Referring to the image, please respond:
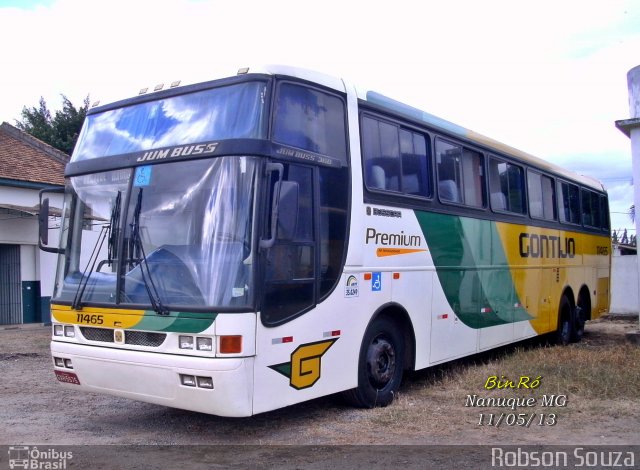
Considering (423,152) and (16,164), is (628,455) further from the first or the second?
(16,164)

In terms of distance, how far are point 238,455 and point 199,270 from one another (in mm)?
1704

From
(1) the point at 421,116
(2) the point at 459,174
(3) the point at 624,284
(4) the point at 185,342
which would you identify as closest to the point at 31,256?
(2) the point at 459,174

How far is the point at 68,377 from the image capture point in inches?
272

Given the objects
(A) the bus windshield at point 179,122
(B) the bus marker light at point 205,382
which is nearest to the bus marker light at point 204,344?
(B) the bus marker light at point 205,382

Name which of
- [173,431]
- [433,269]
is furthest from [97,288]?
[433,269]

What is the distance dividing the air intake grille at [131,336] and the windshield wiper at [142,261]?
0.83ft

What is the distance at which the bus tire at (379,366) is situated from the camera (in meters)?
7.43

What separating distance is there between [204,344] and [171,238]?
1.07 m

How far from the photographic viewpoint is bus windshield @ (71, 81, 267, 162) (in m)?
6.32

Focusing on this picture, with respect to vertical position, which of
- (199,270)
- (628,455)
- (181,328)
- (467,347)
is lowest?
(628,455)

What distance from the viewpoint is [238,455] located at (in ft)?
20.0

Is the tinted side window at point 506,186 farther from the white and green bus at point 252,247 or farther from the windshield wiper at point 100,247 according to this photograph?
the windshield wiper at point 100,247

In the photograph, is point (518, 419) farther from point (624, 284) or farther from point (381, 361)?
point (624, 284)

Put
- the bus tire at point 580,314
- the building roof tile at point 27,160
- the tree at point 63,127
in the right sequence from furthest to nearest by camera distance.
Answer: the tree at point 63,127 → the building roof tile at point 27,160 → the bus tire at point 580,314
